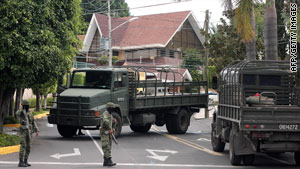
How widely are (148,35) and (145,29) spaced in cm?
152

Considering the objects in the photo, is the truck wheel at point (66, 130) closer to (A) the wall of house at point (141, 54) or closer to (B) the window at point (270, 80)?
(B) the window at point (270, 80)

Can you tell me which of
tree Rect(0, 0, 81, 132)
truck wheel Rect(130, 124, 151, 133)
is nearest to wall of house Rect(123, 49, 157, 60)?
truck wheel Rect(130, 124, 151, 133)

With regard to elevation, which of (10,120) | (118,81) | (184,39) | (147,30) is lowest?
(10,120)

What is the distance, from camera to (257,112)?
44.9 ft

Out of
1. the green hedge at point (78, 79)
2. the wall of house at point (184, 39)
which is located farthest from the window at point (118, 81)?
the wall of house at point (184, 39)

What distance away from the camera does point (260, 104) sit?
47.6 ft

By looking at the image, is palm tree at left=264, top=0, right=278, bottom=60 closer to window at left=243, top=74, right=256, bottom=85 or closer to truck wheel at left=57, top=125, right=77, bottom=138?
window at left=243, top=74, right=256, bottom=85

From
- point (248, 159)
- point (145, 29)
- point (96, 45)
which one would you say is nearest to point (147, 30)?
point (145, 29)

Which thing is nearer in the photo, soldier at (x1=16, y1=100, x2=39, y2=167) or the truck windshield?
soldier at (x1=16, y1=100, x2=39, y2=167)

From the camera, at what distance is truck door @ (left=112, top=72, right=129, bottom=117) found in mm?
22388

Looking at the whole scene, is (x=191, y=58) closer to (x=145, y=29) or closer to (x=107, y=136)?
(x=145, y=29)

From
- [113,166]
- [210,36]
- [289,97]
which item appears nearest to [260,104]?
[289,97]

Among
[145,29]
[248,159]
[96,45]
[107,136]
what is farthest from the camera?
[96,45]

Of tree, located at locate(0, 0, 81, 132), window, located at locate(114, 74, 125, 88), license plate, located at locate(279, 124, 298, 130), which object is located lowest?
license plate, located at locate(279, 124, 298, 130)
